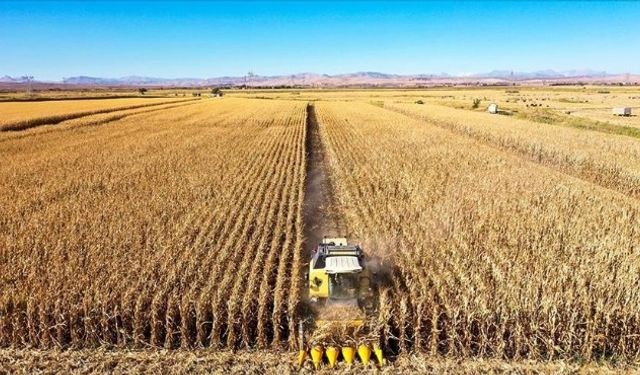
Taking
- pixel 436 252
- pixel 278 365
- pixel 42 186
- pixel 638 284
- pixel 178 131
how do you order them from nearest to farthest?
pixel 278 365 → pixel 638 284 → pixel 436 252 → pixel 42 186 → pixel 178 131

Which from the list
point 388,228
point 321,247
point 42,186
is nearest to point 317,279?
point 321,247

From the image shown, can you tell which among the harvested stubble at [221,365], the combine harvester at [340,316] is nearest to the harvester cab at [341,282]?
the combine harvester at [340,316]

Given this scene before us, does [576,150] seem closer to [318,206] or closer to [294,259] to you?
[318,206]

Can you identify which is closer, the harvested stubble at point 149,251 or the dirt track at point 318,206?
the harvested stubble at point 149,251

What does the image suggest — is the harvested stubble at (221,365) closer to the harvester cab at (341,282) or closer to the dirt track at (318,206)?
the harvester cab at (341,282)

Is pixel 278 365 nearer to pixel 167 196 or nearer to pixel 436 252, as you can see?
pixel 436 252

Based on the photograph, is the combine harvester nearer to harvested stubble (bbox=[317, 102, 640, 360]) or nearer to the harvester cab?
the harvester cab

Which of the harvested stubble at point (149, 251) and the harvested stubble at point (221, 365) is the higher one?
the harvested stubble at point (149, 251)
